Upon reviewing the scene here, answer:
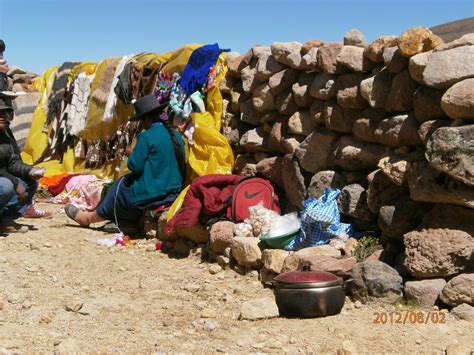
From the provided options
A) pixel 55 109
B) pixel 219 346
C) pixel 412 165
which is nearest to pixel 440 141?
pixel 412 165

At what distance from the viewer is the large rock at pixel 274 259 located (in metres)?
5.29

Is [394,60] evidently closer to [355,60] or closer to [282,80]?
[355,60]

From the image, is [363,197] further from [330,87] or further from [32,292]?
[32,292]

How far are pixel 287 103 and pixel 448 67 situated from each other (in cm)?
208

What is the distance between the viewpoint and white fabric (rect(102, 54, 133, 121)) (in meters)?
9.83

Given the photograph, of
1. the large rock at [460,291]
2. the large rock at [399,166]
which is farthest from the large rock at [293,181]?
the large rock at [460,291]

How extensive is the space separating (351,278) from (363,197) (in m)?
0.90

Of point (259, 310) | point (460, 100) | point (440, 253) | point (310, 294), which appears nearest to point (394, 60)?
point (460, 100)

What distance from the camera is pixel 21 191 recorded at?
23.9 feet

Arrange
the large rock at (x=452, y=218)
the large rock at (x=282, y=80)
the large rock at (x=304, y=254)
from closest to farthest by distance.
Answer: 1. the large rock at (x=452, y=218)
2. the large rock at (x=304, y=254)
3. the large rock at (x=282, y=80)

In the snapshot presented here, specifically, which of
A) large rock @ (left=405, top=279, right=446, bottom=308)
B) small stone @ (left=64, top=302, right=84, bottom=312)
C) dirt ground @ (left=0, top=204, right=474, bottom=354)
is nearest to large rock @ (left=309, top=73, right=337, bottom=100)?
dirt ground @ (left=0, top=204, right=474, bottom=354)

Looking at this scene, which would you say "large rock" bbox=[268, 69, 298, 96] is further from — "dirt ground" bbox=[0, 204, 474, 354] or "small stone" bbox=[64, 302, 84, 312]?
"small stone" bbox=[64, 302, 84, 312]

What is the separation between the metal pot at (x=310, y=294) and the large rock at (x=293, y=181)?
1.70 m

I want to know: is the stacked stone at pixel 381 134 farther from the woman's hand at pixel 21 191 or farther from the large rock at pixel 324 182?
the woman's hand at pixel 21 191
